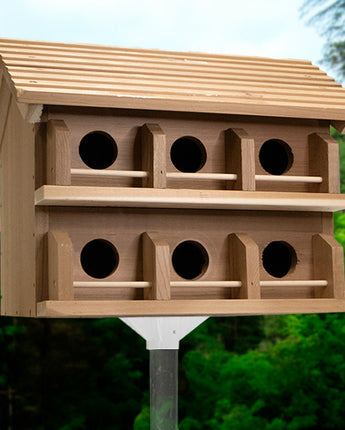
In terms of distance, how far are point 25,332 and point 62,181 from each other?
588 centimetres

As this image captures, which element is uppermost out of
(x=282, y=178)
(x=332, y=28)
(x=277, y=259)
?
(x=332, y=28)

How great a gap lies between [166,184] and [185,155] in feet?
1.35

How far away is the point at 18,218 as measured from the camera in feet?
10.9

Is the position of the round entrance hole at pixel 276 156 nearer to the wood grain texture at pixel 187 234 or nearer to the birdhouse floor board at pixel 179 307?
the wood grain texture at pixel 187 234

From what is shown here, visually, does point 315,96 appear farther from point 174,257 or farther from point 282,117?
point 174,257

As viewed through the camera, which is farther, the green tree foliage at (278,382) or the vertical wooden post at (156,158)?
the green tree foliage at (278,382)

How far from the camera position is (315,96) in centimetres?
329

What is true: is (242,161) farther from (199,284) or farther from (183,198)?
(199,284)

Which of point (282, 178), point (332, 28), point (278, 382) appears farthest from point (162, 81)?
point (332, 28)

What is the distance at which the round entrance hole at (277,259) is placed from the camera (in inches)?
134

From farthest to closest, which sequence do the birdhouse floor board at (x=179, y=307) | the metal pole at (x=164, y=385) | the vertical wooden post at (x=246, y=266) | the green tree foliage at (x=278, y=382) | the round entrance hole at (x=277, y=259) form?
the green tree foliage at (x=278, y=382) < the round entrance hole at (x=277, y=259) < the metal pole at (x=164, y=385) < the vertical wooden post at (x=246, y=266) < the birdhouse floor board at (x=179, y=307)

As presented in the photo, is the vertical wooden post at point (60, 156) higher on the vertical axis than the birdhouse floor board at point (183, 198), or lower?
higher

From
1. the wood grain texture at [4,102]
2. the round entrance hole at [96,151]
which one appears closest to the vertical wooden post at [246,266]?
the round entrance hole at [96,151]

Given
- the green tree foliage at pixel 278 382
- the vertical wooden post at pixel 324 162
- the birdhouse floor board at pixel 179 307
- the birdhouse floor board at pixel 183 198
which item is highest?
the vertical wooden post at pixel 324 162
